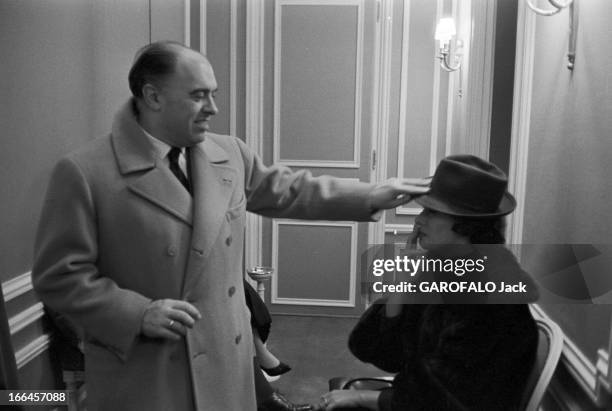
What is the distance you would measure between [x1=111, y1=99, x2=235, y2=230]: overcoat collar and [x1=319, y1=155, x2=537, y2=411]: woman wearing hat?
1.03 ft

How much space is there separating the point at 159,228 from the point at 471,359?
48cm

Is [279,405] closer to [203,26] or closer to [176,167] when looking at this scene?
[176,167]

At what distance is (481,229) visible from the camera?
2.71ft

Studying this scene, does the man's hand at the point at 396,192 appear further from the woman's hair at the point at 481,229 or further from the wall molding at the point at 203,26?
the wall molding at the point at 203,26

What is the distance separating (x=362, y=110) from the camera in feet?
3.40

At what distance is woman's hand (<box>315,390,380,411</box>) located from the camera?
0.94 m

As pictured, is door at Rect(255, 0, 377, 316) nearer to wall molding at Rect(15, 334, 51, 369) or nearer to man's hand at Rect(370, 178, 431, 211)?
man's hand at Rect(370, 178, 431, 211)

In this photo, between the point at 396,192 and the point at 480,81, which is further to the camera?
the point at 480,81

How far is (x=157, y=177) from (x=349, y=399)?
1.60ft

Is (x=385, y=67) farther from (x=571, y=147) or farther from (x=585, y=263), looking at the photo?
(x=585, y=263)

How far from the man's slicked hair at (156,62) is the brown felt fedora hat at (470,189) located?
16.2 inches

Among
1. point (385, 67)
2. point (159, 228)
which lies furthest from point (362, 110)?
point (159, 228)

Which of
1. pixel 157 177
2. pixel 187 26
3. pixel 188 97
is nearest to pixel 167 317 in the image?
pixel 157 177

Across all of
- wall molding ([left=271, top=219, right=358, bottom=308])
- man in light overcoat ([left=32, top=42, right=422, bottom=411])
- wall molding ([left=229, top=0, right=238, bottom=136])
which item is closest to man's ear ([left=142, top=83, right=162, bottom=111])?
man in light overcoat ([left=32, top=42, right=422, bottom=411])
